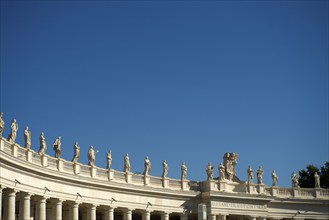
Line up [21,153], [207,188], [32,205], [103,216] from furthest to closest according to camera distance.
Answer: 1. [207,188]
2. [103,216]
3. [32,205]
4. [21,153]

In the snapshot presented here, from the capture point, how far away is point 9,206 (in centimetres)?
6488

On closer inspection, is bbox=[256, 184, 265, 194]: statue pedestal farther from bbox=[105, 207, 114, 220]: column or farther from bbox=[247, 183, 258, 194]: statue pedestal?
bbox=[105, 207, 114, 220]: column

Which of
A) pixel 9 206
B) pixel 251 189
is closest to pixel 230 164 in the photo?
pixel 251 189

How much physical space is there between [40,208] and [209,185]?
3262 centimetres

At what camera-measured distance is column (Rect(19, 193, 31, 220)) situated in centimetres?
6794

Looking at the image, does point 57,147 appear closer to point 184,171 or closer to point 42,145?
point 42,145

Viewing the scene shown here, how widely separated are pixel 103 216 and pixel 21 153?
22.4 m

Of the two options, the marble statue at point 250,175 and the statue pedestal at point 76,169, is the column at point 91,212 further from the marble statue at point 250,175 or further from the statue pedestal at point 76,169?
the marble statue at point 250,175

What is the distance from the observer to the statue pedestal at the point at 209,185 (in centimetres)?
9762

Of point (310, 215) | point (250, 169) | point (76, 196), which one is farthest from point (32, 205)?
point (310, 215)

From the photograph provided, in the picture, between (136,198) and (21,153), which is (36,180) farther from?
(136,198)

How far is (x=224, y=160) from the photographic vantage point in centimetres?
10275

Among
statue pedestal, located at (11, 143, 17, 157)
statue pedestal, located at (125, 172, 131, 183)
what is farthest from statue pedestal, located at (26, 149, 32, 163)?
statue pedestal, located at (125, 172, 131, 183)

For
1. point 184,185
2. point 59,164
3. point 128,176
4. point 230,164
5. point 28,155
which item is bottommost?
point 28,155
